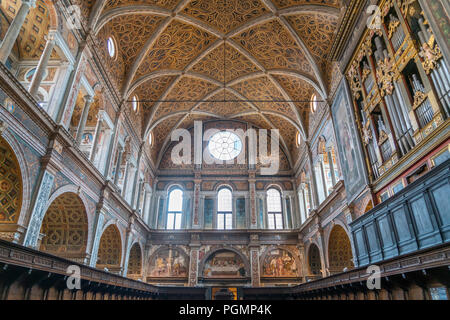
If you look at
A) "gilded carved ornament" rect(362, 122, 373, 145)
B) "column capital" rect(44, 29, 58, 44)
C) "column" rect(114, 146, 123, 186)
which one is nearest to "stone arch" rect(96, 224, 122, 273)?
"column" rect(114, 146, 123, 186)

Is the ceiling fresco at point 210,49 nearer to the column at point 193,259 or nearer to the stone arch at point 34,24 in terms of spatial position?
the stone arch at point 34,24

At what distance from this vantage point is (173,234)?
23781 mm

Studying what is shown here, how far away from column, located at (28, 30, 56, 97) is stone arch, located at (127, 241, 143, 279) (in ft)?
47.7

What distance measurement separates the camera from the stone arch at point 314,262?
2175cm

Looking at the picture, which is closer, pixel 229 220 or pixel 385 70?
pixel 385 70

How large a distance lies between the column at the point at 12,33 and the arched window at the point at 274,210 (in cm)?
2058

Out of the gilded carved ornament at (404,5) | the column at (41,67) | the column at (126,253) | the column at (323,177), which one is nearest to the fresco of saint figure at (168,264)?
the column at (126,253)

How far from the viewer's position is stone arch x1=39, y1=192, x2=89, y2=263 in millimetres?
13047

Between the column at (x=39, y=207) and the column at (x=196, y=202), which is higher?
the column at (x=196, y=202)

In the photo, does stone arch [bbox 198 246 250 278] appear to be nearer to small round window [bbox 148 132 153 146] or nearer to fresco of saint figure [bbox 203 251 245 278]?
fresco of saint figure [bbox 203 251 245 278]

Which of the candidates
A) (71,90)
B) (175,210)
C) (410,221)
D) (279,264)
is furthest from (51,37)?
(279,264)
